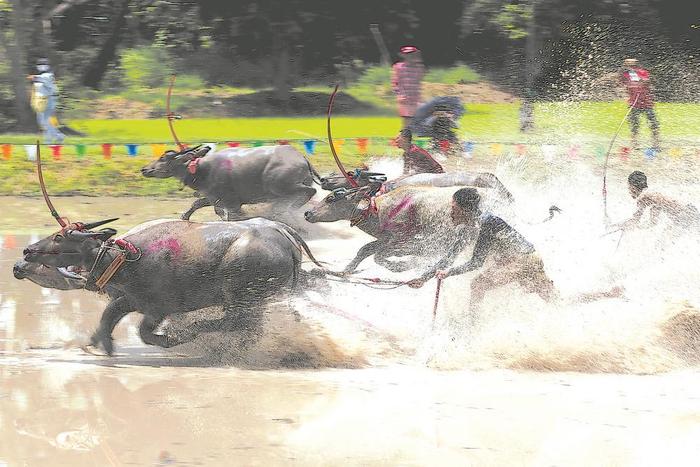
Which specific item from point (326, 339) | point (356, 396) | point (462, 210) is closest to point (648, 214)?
point (462, 210)

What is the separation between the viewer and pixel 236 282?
8398 mm

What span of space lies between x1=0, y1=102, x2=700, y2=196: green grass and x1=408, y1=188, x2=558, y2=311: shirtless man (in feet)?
23.7

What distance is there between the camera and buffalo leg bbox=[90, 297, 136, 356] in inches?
337

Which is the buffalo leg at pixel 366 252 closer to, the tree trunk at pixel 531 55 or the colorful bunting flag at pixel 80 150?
the colorful bunting flag at pixel 80 150

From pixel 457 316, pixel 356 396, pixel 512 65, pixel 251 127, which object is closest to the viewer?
pixel 356 396

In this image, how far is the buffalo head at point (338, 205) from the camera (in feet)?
33.9

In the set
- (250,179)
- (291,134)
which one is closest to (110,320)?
(250,179)

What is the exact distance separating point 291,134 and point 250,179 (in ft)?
25.3

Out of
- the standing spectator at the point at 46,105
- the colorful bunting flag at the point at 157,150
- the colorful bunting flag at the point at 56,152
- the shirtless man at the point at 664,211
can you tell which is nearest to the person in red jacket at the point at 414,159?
the shirtless man at the point at 664,211

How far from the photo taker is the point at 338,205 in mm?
10398

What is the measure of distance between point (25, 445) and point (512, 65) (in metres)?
23.5

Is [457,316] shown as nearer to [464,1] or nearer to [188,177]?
[188,177]

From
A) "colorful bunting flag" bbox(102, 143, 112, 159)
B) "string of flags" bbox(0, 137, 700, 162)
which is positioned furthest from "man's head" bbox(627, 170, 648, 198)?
"colorful bunting flag" bbox(102, 143, 112, 159)

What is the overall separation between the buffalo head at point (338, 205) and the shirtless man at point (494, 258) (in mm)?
1277
